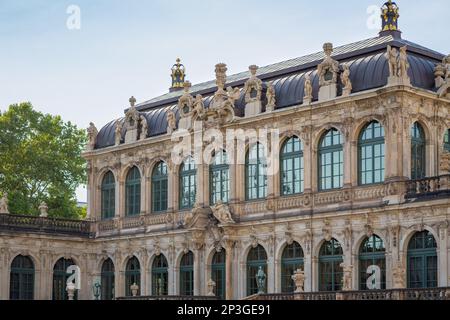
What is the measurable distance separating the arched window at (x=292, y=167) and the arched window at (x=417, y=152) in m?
5.40

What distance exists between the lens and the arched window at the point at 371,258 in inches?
1750

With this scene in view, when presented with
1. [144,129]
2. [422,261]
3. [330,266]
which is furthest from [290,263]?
[144,129]

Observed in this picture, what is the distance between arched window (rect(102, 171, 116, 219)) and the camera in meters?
59.4

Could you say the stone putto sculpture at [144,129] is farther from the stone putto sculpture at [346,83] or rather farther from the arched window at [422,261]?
the arched window at [422,261]

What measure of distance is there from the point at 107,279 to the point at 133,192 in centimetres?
503

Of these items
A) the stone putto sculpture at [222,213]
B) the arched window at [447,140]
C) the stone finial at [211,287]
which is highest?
the arched window at [447,140]

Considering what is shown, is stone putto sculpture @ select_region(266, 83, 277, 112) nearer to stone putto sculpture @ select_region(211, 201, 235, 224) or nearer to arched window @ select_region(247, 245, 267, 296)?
stone putto sculpture @ select_region(211, 201, 235, 224)

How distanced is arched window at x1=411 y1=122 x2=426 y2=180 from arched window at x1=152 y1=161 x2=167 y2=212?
1514 cm

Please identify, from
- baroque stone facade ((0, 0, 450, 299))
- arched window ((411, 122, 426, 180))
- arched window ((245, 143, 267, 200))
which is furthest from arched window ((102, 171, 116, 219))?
arched window ((411, 122, 426, 180))

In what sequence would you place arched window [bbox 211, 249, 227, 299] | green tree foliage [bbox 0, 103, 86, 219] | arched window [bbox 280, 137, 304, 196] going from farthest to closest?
green tree foliage [bbox 0, 103, 86, 219], arched window [bbox 211, 249, 227, 299], arched window [bbox 280, 137, 304, 196]

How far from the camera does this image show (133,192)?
191 ft

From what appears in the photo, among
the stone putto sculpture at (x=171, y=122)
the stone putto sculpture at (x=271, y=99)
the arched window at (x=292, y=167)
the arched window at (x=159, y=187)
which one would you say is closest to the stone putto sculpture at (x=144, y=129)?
the arched window at (x=159, y=187)
